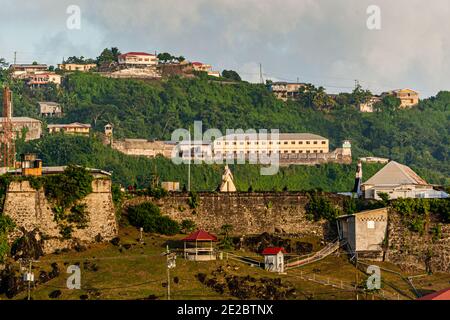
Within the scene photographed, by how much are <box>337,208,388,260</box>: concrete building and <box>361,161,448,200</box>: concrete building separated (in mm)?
6055

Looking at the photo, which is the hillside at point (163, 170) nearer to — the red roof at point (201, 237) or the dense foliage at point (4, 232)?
the red roof at point (201, 237)

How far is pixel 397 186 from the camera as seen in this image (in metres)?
120

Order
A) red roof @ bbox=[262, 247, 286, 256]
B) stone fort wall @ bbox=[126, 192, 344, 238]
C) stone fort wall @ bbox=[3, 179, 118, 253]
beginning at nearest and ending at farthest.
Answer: red roof @ bbox=[262, 247, 286, 256]
stone fort wall @ bbox=[3, 179, 118, 253]
stone fort wall @ bbox=[126, 192, 344, 238]

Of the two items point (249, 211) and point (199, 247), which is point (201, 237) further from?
point (249, 211)

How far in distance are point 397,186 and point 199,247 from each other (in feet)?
71.4

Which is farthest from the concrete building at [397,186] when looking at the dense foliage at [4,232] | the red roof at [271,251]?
the dense foliage at [4,232]

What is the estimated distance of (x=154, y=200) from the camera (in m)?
113

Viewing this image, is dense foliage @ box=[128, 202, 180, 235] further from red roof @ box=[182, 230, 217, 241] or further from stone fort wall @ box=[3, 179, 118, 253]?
red roof @ box=[182, 230, 217, 241]

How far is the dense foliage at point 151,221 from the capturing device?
110688 mm

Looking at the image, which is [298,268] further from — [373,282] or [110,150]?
[110,150]

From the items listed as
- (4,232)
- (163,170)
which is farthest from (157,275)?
(163,170)

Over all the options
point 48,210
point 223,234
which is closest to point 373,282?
point 223,234

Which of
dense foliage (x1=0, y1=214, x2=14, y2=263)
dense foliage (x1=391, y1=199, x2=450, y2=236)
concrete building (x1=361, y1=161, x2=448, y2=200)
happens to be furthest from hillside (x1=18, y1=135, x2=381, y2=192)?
dense foliage (x1=0, y1=214, x2=14, y2=263)

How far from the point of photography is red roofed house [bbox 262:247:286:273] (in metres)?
103
